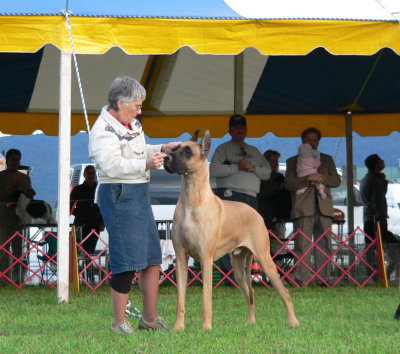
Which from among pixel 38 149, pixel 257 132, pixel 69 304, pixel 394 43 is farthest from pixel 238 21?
pixel 38 149

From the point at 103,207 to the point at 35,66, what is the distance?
7.07m

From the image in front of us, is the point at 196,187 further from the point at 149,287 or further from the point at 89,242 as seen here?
the point at 89,242

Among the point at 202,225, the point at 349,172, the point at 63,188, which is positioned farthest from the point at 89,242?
the point at 202,225

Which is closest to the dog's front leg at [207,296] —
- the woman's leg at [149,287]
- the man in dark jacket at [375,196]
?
the woman's leg at [149,287]

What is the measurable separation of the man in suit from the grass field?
1073 millimetres

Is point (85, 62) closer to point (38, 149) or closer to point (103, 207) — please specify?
point (38, 149)

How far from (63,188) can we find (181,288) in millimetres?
2737

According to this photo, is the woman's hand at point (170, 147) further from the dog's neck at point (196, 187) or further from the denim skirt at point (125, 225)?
the denim skirt at point (125, 225)

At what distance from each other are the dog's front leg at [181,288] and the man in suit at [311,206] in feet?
15.5

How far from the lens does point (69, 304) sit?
7656mm

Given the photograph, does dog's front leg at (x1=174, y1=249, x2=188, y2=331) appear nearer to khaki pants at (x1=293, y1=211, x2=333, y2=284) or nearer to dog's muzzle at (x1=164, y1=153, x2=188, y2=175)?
dog's muzzle at (x1=164, y1=153, x2=188, y2=175)

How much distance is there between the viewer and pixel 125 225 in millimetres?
5215

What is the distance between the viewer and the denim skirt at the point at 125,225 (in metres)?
5.21

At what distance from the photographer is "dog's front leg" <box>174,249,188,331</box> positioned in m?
5.50
